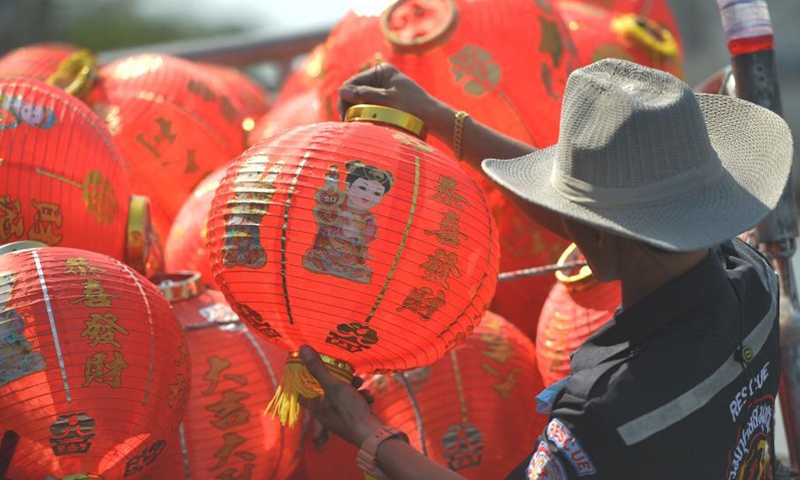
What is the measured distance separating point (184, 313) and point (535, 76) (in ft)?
3.58

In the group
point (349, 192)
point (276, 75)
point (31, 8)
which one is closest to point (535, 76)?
point (349, 192)

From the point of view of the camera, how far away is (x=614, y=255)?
1564 mm

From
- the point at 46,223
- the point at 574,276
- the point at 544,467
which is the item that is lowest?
the point at 574,276

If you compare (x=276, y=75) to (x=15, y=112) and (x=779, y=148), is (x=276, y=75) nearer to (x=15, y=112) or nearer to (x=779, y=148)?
(x=15, y=112)

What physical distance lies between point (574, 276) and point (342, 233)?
0.84 metres

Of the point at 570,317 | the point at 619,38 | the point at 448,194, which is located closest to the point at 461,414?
the point at 570,317

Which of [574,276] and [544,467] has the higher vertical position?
[544,467]

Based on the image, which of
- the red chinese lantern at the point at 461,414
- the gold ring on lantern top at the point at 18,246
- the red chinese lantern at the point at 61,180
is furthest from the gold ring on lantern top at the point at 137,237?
the red chinese lantern at the point at 461,414

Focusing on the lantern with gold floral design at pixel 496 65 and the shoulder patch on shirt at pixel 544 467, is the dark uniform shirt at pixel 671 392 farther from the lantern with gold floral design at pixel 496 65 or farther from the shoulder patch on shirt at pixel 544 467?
the lantern with gold floral design at pixel 496 65

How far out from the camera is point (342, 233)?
1704 millimetres

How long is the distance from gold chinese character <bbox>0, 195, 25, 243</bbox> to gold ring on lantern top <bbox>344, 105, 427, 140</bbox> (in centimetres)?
73

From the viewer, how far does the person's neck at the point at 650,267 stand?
1.55 m

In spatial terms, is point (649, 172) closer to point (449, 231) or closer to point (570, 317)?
point (449, 231)

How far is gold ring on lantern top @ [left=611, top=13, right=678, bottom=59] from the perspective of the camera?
3.38 m
